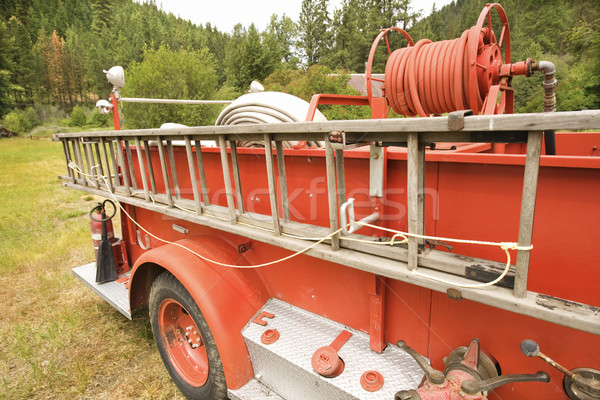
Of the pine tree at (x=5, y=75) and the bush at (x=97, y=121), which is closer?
the pine tree at (x=5, y=75)

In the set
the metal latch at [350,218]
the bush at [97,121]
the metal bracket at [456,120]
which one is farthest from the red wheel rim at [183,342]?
the bush at [97,121]

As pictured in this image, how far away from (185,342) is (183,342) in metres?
0.02

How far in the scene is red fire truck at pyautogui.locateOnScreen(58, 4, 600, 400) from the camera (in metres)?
1.20

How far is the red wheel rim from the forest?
444 inches

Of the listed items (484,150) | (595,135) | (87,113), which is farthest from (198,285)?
(87,113)

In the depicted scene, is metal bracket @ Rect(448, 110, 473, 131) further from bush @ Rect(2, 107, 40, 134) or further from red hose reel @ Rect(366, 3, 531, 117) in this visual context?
bush @ Rect(2, 107, 40, 134)

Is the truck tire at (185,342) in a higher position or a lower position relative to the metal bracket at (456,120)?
lower

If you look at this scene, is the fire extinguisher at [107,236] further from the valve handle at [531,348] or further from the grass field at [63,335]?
the valve handle at [531,348]

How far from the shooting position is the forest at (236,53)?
22031mm

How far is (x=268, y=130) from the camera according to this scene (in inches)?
64.7

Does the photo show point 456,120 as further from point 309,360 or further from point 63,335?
point 63,335

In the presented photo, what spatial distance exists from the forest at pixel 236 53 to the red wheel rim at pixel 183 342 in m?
11.3

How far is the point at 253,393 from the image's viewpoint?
2119mm

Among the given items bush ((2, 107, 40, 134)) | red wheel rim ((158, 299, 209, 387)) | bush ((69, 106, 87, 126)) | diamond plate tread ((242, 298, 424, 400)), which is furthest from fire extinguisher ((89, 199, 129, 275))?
bush ((69, 106, 87, 126))
